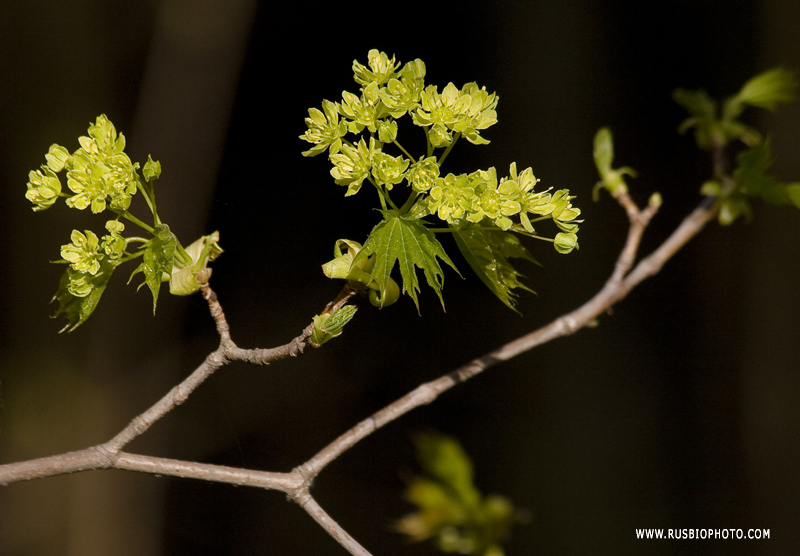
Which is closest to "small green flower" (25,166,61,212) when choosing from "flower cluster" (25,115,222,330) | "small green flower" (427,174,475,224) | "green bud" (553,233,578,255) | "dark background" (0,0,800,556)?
"flower cluster" (25,115,222,330)

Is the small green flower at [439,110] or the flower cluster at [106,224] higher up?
the small green flower at [439,110]

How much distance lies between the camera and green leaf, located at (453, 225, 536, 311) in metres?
0.57

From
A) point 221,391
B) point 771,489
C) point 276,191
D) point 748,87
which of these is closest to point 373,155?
point 748,87

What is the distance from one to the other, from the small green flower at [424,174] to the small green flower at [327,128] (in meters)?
0.07

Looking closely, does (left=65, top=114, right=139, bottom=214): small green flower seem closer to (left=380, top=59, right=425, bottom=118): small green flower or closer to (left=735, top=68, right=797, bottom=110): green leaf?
(left=380, top=59, right=425, bottom=118): small green flower

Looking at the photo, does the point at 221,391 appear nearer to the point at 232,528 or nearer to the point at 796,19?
the point at 232,528

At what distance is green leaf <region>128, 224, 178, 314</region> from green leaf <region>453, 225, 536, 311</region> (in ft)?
0.86

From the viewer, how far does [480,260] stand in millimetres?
573

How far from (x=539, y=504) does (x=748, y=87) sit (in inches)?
46.0

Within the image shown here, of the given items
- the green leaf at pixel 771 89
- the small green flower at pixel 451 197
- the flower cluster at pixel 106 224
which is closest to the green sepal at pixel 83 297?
the flower cluster at pixel 106 224

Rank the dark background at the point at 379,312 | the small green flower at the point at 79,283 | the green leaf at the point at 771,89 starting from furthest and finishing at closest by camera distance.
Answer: the dark background at the point at 379,312
the small green flower at the point at 79,283
the green leaf at the point at 771,89

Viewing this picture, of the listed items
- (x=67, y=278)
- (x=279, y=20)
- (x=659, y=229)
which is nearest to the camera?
(x=67, y=278)

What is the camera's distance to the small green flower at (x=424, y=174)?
0.50 meters

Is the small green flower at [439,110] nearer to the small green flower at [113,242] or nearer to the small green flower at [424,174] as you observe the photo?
the small green flower at [424,174]
